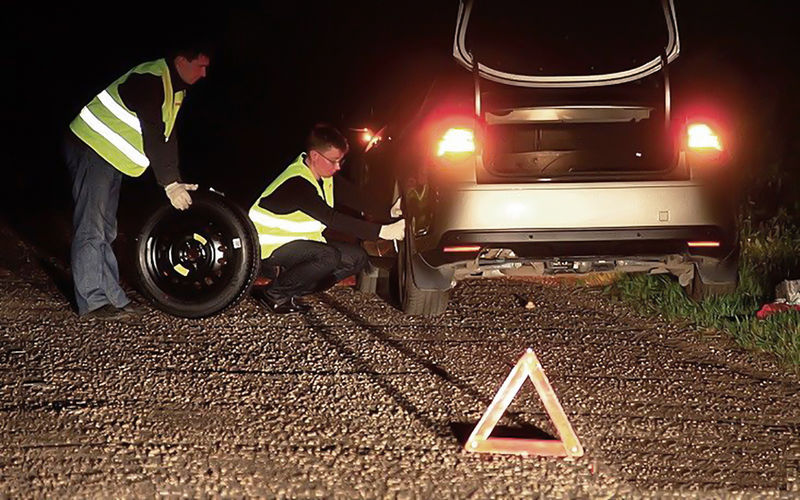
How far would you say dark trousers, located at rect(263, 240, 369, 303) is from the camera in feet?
26.4

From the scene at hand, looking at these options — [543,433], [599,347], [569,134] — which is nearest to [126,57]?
[569,134]

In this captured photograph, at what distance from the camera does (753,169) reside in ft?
38.9

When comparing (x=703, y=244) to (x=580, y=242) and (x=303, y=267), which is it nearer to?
(x=580, y=242)

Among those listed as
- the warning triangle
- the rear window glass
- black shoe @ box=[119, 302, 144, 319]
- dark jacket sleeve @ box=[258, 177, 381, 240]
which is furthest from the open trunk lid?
the warning triangle

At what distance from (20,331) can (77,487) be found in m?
2.98

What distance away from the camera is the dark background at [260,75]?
1288 cm

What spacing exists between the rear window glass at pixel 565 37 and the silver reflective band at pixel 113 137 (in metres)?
2.06

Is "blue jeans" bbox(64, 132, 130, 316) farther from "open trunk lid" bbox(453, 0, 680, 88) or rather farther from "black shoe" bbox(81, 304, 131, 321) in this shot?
"open trunk lid" bbox(453, 0, 680, 88)

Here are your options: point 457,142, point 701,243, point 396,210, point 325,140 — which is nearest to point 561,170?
point 457,142

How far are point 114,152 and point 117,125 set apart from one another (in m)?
0.16

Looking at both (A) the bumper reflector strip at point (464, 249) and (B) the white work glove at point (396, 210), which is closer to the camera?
(A) the bumper reflector strip at point (464, 249)

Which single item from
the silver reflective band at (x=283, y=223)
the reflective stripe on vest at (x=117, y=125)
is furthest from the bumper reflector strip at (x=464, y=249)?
the reflective stripe on vest at (x=117, y=125)

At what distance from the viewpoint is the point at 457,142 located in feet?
23.4

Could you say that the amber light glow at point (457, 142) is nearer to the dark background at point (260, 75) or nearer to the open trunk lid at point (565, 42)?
the open trunk lid at point (565, 42)
